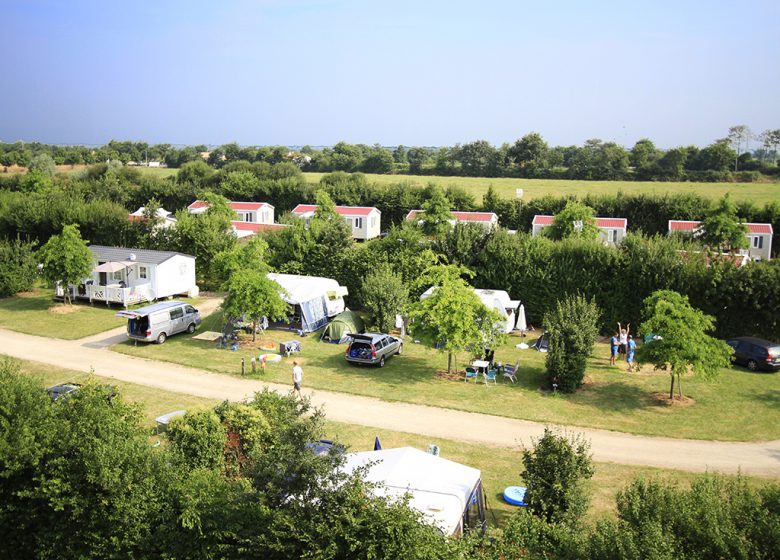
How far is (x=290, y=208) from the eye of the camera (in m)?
63.1

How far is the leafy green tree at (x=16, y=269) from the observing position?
1287 inches

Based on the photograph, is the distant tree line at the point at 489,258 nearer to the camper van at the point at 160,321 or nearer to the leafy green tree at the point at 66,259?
the camper van at the point at 160,321

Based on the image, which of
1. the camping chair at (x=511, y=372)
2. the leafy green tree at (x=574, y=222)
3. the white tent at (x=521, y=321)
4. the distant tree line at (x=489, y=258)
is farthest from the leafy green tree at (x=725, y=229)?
the camping chair at (x=511, y=372)

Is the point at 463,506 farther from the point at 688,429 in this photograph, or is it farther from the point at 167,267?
the point at 167,267

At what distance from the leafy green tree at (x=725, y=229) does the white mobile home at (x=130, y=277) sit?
1281 inches

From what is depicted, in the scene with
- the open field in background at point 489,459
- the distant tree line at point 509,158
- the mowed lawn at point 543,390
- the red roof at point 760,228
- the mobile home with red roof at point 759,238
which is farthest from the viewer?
the distant tree line at point 509,158

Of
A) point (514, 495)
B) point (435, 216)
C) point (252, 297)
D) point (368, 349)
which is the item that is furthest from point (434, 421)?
point (435, 216)

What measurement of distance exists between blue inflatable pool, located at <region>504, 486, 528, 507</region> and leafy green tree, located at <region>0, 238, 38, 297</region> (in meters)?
29.0

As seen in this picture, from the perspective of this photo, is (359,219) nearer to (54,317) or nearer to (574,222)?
(574,222)

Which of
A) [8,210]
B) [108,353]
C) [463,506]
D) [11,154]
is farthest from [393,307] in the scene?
[11,154]

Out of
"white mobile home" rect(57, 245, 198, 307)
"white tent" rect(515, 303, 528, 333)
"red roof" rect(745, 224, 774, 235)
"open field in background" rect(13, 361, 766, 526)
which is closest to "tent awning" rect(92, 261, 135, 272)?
"white mobile home" rect(57, 245, 198, 307)

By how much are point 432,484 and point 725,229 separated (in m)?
37.1

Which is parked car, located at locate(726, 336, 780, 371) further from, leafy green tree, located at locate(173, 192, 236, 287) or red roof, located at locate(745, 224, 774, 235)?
red roof, located at locate(745, 224, 774, 235)

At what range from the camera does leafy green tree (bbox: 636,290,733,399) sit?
60.3 feet
